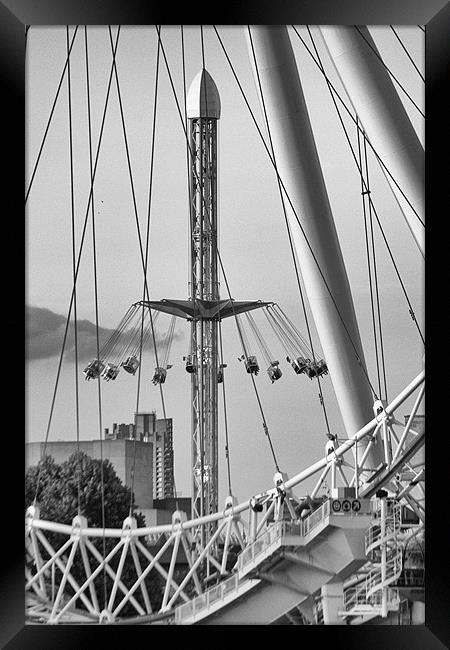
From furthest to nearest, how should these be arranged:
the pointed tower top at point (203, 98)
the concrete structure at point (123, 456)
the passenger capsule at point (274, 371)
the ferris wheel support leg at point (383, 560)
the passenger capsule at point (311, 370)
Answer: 1. the concrete structure at point (123, 456)
2. the pointed tower top at point (203, 98)
3. the passenger capsule at point (274, 371)
4. the passenger capsule at point (311, 370)
5. the ferris wheel support leg at point (383, 560)

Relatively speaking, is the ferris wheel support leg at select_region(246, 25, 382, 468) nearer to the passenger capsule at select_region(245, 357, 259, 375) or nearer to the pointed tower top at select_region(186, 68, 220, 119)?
the passenger capsule at select_region(245, 357, 259, 375)

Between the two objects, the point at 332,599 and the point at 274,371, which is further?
the point at 274,371

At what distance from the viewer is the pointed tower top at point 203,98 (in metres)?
18.7

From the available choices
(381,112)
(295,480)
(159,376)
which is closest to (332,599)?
(295,480)

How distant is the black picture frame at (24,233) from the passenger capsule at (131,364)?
1004cm

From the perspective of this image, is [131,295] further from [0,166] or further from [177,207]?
[0,166]

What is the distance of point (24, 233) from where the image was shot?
5402 millimetres

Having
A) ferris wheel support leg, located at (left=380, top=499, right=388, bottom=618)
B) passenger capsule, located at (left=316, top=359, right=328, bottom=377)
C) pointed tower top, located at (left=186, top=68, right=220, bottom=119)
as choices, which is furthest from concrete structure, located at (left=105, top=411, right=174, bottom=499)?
ferris wheel support leg, located at (left=380, top=499, right=388, bottom=618)

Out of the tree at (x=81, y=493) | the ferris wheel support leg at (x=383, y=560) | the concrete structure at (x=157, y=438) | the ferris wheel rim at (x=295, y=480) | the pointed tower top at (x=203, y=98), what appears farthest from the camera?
the tree at (x=81, y=493)

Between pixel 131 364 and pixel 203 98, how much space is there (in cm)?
499

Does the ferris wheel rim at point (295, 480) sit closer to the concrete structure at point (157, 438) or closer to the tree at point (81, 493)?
the concrete structure at point (157, 438)

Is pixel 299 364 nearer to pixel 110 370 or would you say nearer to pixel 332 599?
pixel 110 370

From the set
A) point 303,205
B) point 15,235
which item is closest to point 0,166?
point 15,235

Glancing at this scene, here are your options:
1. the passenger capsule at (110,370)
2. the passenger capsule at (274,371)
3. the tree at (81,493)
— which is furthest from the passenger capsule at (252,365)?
the tree at (81,493)
